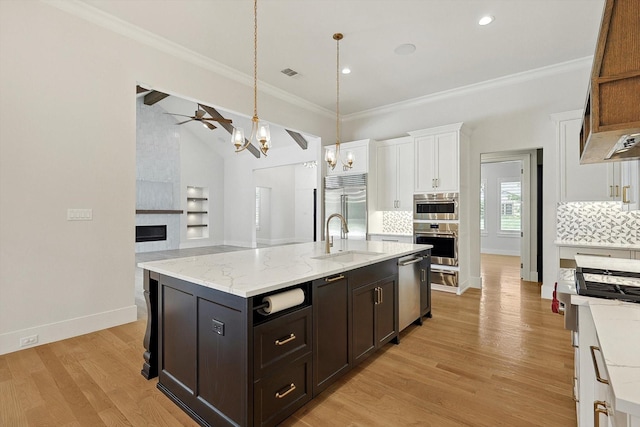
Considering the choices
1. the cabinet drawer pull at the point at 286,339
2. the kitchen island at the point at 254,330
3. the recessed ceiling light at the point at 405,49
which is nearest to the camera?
the kitchen island at the point at 254,330

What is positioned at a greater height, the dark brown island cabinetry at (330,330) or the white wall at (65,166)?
the white wall at (65,166)

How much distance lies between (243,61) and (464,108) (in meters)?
3.73

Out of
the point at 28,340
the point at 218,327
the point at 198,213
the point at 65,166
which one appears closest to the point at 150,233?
the point at 198,213

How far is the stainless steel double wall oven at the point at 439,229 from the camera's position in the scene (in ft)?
15.6

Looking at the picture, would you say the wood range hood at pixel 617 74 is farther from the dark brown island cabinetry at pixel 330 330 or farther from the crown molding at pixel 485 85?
the crown molding at pixel 485 85

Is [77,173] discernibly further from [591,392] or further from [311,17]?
[591,392]

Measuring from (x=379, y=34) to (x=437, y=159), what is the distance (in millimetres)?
2152

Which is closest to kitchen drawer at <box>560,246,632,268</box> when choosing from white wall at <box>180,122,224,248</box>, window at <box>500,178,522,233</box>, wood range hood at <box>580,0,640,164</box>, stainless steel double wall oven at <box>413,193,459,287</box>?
stainless steel double wall oven at <box>413,193,459,287</box>

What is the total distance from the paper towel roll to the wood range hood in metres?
1.52

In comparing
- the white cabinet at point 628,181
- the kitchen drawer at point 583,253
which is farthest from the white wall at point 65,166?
the kitchen drawer at point 583,253

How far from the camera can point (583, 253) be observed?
12.5 ft

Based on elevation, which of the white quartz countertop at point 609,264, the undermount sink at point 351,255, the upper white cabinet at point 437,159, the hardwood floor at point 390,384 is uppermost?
the upper white cabinet at point 437,159

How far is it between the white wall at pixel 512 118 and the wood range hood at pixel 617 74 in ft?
12.9

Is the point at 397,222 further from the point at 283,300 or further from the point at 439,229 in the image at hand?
the point at 283,300
